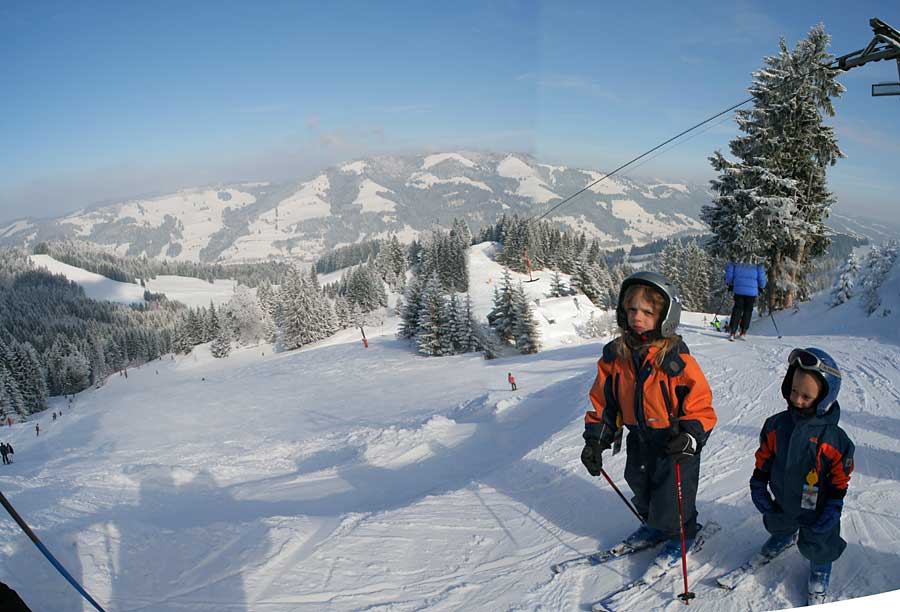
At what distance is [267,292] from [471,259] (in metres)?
43.0

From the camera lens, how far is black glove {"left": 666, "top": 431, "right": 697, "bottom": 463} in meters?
2.80

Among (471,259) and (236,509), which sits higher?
(471,259)

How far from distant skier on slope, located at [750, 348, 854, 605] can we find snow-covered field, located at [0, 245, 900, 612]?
328 mm

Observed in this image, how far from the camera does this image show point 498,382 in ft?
56.9

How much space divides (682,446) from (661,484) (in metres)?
0.49

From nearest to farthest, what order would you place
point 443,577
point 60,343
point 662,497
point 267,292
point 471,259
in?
point 662,497, point 443,577, point 60,343, point 471,259, point 267,292

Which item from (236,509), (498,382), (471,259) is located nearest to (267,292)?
(471,259)

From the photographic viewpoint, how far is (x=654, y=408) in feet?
9.79

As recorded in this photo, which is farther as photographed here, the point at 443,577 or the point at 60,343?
the point at 60,343

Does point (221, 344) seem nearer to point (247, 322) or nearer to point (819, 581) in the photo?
point (247, 322)

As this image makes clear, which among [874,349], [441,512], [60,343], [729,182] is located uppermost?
[729,182]

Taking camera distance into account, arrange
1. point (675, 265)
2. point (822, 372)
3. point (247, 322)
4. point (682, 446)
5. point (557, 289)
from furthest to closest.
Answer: point (247, 322)
point (557, 289)
point (675, 265)
point (682, 446)
point (822, 372)

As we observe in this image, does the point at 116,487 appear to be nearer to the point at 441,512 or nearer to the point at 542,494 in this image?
the point at 441,512

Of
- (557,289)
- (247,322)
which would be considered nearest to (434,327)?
(557,289)
